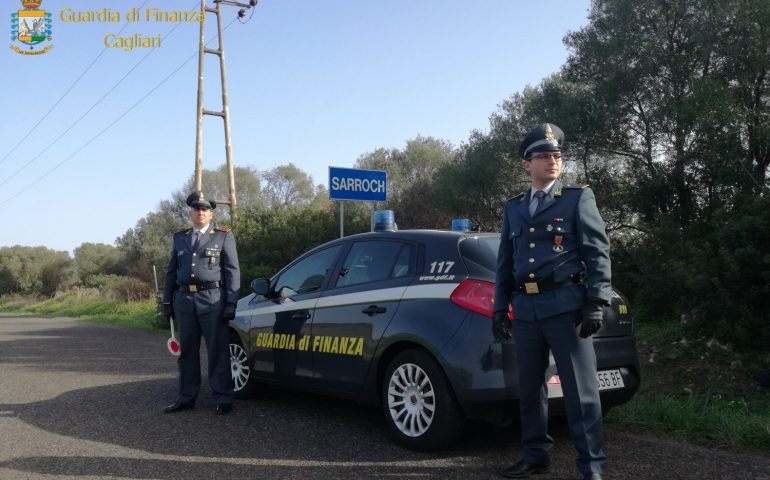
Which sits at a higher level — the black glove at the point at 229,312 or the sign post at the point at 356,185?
the sign post at the point at 356,185

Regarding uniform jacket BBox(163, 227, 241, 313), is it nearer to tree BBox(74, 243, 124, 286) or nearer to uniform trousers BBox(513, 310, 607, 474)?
uniform trousers BBox(513, 310, 607, 474)

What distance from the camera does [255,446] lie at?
4.86 metres

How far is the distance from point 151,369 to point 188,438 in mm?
4161

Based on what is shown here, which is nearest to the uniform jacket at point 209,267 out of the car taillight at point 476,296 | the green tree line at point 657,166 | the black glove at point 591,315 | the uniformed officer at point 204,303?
the uniformed officer at point 204,303

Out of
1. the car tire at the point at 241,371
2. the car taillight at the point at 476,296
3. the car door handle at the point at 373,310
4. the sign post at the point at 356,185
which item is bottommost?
the car tire at the point at 241,371

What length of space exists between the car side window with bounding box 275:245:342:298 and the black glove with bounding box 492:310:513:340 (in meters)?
2.07

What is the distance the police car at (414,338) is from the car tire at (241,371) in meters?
0.46

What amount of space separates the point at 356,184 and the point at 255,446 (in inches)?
215

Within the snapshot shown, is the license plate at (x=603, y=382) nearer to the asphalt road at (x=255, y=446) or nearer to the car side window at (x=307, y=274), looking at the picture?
the asphalt road at (x=255, y=446)

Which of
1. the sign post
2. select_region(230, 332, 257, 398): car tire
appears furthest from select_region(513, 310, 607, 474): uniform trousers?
the sign post

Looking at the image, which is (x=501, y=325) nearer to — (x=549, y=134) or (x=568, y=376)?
(x=568, y=376)

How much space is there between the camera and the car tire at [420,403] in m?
4.39

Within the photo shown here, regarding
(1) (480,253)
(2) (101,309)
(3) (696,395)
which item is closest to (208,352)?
(1) (480,253)

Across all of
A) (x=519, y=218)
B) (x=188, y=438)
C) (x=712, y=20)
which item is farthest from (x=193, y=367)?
(x=712, y=20)
